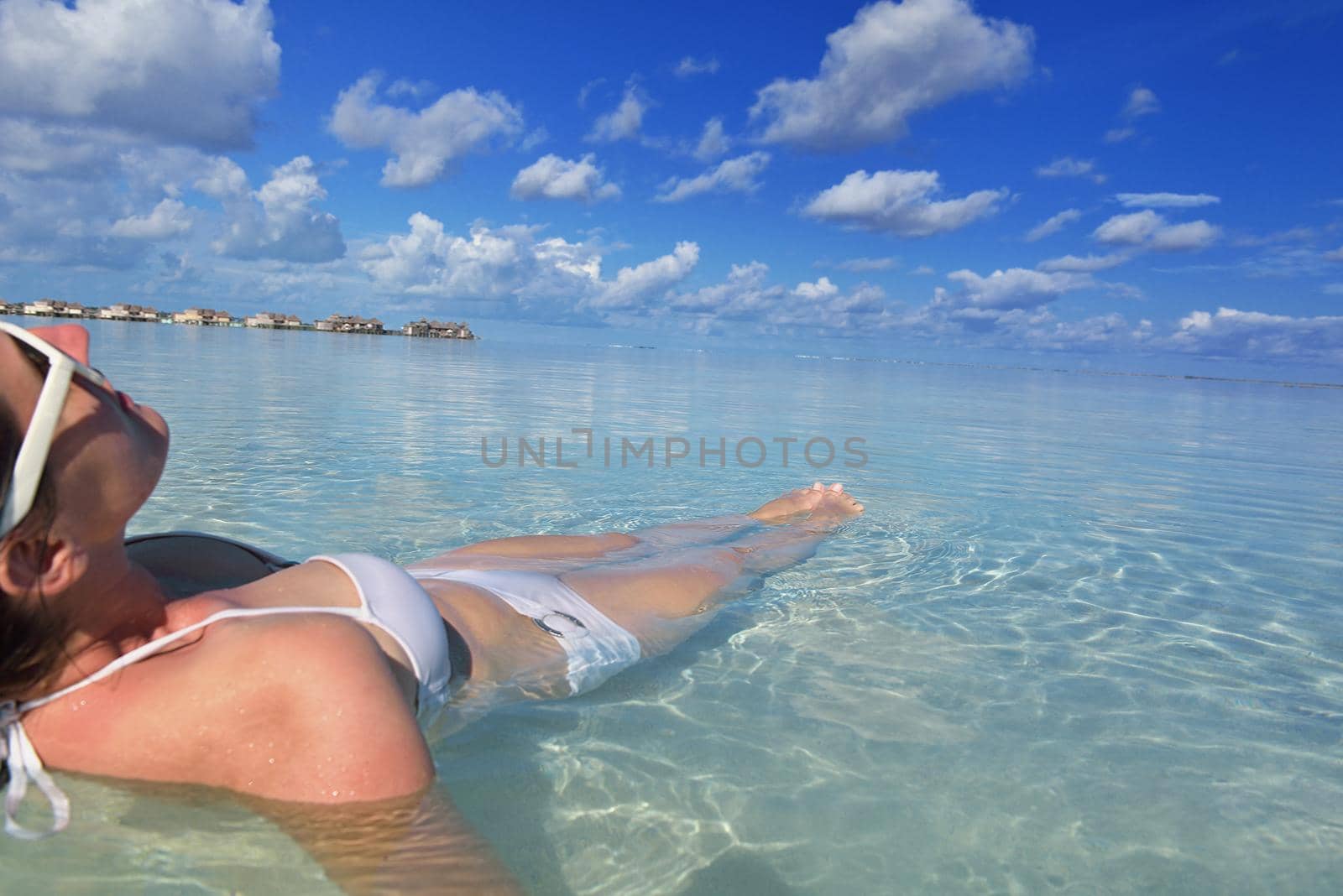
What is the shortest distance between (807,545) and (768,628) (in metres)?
1.44

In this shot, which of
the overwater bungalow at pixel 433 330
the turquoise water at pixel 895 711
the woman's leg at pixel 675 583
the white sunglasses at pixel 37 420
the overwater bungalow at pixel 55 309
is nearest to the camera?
the white sunglasses at pixel 37 420

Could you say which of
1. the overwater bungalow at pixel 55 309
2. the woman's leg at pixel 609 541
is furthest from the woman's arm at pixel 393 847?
Answer: the overwater bungalow at pixel 55 309

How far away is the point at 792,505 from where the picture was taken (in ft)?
18.9

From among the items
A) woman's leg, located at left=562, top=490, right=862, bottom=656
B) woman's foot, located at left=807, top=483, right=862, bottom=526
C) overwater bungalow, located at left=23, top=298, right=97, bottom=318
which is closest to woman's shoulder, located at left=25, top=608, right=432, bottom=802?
woman's leg, located at left=562, top=490, right=862, bottom=656

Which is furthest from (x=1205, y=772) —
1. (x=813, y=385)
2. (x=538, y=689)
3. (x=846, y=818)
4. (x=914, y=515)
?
(x=813, y=385)

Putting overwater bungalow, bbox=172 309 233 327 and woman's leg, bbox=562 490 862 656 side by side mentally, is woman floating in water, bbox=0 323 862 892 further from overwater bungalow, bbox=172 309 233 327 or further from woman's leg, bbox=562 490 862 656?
overwater bungalow, bbox=172 309 233 327

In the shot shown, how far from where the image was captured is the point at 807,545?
5.16 meters

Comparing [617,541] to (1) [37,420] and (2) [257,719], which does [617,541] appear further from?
(1) [37,420]

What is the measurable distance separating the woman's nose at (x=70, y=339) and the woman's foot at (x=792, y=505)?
14.5 ft

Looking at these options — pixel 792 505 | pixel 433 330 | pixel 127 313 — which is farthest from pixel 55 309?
pixel 792 505

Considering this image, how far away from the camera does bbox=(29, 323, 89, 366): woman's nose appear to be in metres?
1.47

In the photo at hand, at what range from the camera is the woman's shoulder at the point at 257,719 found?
1.49 meters

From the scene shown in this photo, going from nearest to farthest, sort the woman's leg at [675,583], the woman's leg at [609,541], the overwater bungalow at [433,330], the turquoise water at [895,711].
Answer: the turquoise water at [895,711] → the woman's leg at [675,583] → the woman's leg at [609,541] → the overwater bungalow at [433,330]

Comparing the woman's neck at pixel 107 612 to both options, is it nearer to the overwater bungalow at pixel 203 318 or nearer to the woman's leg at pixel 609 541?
the woman's leg at pixel 609 541
